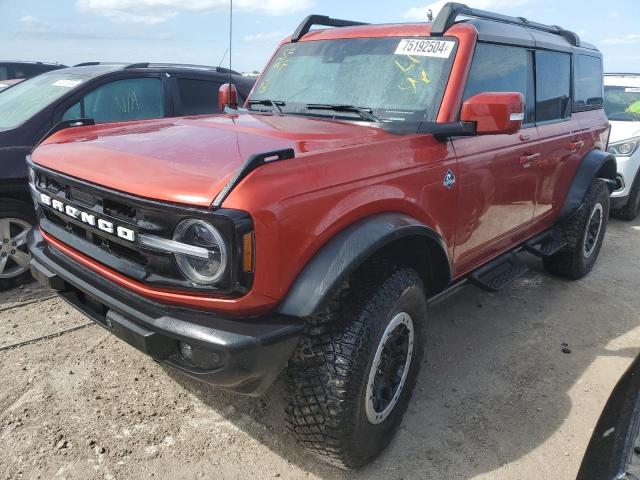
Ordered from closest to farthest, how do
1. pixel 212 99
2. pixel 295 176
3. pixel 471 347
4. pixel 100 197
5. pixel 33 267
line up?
pixel 295 176 < pixel 100 197 < pixel 33 267 < pixel 471 347 < pixel 212 99

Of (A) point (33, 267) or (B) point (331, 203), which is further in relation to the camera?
(A) point (33, 267)

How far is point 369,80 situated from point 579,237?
2.59 metres

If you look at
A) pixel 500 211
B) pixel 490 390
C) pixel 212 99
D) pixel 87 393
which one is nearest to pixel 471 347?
pixel 490 390

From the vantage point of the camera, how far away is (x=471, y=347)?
3.53m

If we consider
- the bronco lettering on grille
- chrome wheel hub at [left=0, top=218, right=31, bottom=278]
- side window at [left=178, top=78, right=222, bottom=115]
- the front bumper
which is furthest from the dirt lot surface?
side window at [left=178, top=78, right=222, bottom=115]

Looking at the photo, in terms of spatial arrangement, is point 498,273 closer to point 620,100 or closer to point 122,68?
point 122,68

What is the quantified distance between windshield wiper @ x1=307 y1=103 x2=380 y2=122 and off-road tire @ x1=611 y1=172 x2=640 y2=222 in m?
5.71

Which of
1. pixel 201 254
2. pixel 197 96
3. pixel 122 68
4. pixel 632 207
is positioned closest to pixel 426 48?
pixel 201 254

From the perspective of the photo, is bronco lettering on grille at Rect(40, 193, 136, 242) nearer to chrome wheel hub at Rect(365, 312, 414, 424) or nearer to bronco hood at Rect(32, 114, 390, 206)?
bronco hood at Rect(32, 114, 390, 206)

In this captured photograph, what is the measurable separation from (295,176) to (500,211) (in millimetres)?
1810

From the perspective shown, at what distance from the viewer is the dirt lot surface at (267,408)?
7.86ft

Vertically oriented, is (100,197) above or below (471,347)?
above

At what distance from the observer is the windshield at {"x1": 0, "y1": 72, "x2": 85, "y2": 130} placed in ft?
13.8

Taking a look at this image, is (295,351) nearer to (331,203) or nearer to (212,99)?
(331,203)
